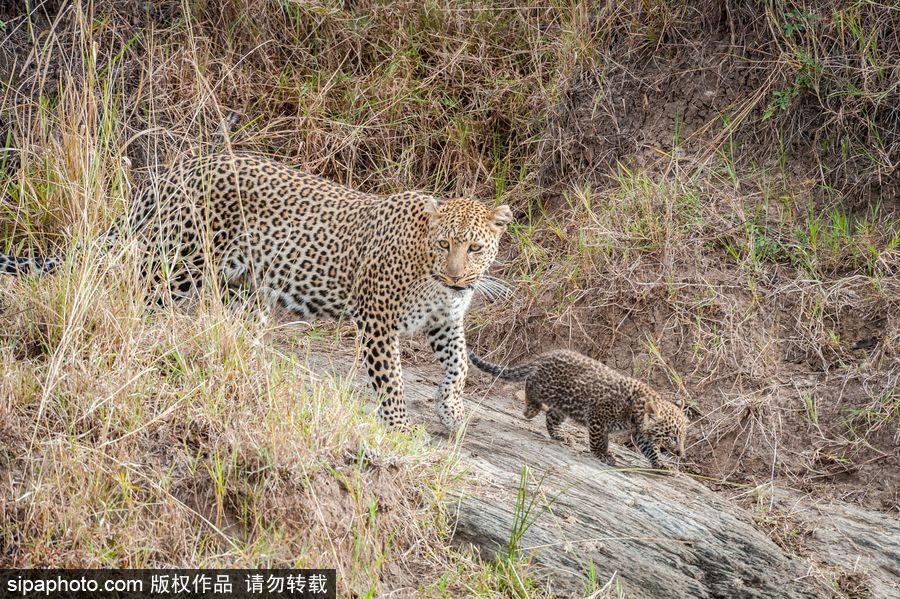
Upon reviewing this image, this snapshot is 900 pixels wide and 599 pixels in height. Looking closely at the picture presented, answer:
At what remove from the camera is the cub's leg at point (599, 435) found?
7402 mm

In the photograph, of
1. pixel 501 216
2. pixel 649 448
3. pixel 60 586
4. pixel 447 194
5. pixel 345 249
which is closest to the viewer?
pixel 60 586

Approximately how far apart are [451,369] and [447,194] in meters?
3.05

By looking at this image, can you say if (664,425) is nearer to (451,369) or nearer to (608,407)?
(608,407)

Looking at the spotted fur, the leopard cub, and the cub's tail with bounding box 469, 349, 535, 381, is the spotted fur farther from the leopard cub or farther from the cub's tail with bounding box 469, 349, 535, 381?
the leopard cub

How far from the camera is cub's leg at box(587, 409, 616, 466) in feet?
24.3

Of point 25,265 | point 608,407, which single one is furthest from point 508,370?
point 25,265

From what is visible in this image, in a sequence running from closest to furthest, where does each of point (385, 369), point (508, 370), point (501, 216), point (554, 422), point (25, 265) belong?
point (25, 265) → point (385, 369) → point (554, 422) → point (501, 216) → point (508, 370)

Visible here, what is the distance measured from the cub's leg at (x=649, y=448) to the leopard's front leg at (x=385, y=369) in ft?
4.97

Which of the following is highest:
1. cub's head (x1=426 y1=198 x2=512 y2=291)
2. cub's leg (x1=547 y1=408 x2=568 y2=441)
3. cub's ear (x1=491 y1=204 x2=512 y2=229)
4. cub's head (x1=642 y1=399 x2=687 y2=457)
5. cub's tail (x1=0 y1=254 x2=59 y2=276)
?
cub's ear (x1=491 y1=204 x2=512 y2=229)

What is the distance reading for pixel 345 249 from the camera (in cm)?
796

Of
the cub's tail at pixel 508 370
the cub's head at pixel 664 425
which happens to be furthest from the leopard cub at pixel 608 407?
the cub's tail at pixel 508 370

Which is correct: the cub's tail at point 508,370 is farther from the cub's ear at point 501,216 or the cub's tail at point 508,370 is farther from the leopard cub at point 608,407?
the cub's ear at point 501,216

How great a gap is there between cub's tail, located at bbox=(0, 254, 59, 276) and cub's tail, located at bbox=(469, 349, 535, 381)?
2888 millimetres

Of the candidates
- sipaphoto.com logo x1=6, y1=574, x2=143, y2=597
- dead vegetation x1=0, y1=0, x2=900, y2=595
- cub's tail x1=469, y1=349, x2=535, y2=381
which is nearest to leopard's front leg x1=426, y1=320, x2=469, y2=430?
cub's tail x1=469, y1=349, x2=535, y2=381
